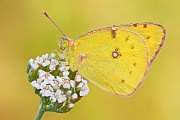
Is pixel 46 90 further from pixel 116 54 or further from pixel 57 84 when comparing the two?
pixel 116 54

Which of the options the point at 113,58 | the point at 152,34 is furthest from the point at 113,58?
the point at 152,34

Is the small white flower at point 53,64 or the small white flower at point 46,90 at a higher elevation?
the small white flower at point 53,64

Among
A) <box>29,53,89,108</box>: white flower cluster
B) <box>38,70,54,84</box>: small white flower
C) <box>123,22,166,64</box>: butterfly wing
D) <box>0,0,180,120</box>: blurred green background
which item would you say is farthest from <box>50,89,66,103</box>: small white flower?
<box>0,0,180,120</box>: blurred green background

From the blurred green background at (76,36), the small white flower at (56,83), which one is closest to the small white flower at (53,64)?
the small white flower at (56,83)

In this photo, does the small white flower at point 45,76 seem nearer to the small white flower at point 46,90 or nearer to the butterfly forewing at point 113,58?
the small white flower at point 46,90

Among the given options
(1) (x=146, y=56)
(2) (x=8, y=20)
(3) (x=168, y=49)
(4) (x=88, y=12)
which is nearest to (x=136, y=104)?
(3) (x=168, y=49)

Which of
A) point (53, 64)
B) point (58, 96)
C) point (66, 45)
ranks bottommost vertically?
point (58, 96)

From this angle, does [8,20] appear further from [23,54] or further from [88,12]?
[88,12]
